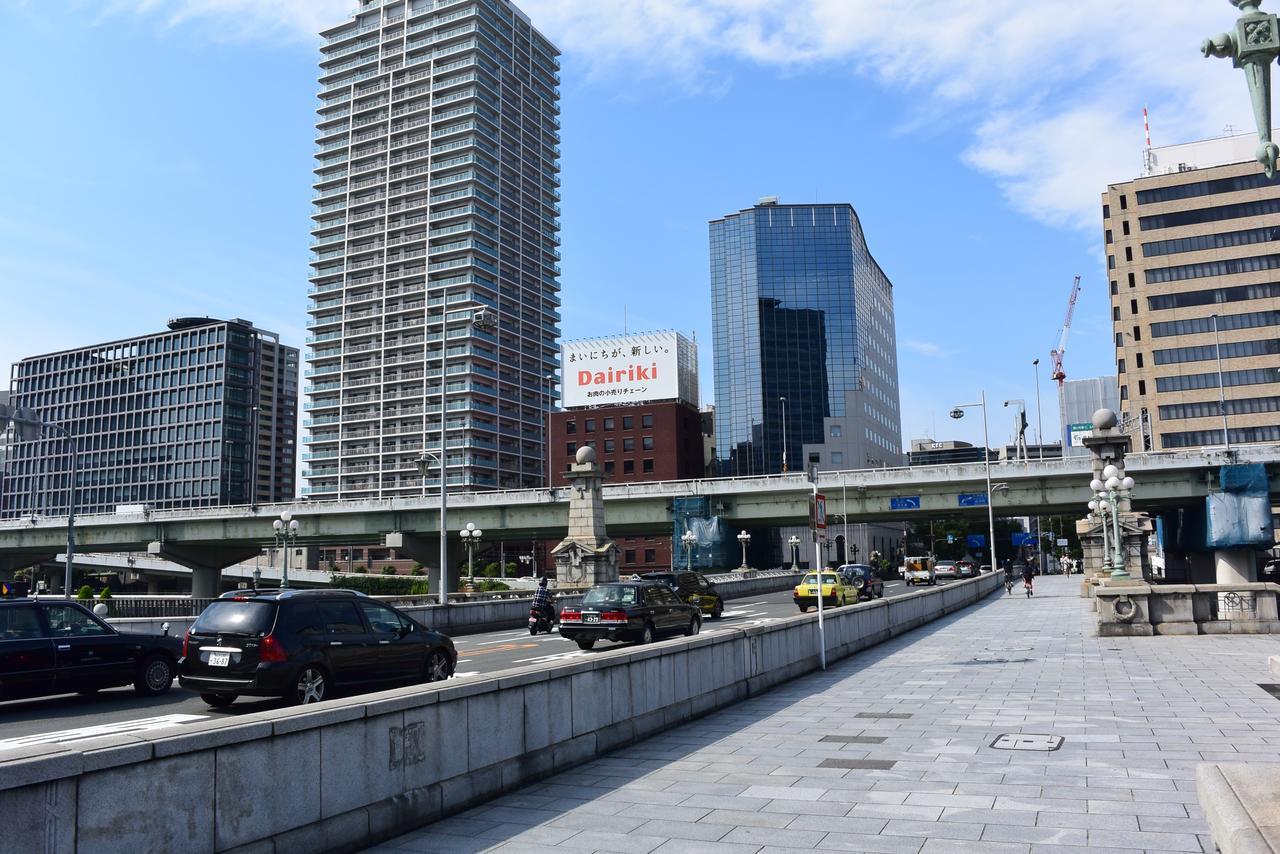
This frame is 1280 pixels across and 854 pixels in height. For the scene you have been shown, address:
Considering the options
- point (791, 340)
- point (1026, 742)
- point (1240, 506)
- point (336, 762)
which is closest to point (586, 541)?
point (1026, 742)

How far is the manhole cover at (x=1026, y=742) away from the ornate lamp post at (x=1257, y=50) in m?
5.99

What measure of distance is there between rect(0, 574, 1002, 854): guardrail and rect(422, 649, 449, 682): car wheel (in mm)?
4506

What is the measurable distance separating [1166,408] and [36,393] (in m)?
179

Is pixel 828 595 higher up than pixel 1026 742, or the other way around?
pixel 1026 742

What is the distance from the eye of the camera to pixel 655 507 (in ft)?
219

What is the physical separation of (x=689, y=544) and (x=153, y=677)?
4801 centimetres

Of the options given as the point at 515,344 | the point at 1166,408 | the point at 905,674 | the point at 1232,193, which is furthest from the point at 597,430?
the point at 905,674

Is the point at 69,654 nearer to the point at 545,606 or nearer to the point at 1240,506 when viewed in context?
the point at 545,606

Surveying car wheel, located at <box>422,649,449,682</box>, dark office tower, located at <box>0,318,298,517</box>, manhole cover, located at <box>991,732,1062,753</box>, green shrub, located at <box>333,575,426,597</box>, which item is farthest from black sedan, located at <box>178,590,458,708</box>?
dark office tower, located at <box>0,318,298,517</box>

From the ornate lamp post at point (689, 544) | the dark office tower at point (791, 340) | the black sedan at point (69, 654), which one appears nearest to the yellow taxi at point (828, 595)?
the ornate lamp post at point (689, 544)

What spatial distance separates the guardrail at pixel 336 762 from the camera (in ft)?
15.4

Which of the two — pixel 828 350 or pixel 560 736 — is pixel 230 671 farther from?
pixel 828 350

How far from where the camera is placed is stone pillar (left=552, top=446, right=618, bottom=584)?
46.2 metres

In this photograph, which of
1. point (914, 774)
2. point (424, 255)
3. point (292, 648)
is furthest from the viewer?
point (424, 255)
